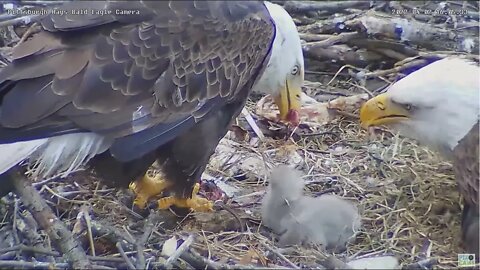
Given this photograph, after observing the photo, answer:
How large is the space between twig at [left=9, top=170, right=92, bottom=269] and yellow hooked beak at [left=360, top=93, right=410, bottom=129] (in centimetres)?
150

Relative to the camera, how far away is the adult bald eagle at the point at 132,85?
11.4ft

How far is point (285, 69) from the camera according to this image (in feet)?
14.9

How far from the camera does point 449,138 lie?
4.03 meters

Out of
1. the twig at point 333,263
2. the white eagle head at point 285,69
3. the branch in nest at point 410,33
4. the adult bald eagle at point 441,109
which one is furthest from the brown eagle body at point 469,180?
the branch in nest at point 410,33

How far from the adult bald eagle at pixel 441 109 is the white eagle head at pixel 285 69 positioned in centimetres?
51

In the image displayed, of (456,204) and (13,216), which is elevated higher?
(13,216)

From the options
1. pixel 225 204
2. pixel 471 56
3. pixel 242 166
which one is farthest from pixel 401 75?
pixel 225 204

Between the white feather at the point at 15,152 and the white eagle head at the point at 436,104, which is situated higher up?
the white feather at the point at 15,152

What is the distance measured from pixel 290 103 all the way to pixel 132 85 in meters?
1.26

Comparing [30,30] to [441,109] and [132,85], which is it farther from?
[441,109]

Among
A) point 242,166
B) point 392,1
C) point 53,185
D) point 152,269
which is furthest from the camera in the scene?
point 392,1

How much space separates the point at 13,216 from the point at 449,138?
6.02 feet

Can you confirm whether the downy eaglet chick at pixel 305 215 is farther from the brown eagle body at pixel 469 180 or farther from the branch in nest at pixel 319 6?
the branch in nest at pixel 319 6

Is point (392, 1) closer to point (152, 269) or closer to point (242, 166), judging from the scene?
point (242, 166)
